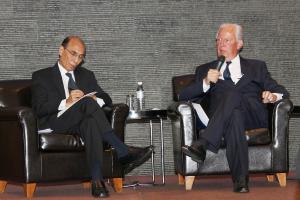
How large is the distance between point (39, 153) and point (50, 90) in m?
0.61

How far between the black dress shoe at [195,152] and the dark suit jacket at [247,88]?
0.33 metres

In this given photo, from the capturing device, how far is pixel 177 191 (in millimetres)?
5770

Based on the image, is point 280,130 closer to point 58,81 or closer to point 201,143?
point 201,143

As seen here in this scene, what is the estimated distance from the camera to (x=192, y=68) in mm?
7109

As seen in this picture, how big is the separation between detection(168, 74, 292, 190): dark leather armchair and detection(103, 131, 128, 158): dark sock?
1.67 feet

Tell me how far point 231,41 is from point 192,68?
101cm

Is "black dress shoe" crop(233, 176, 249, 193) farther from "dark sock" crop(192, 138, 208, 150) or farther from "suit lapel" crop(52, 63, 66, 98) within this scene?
"suit lapel" crop(52, 63, 66, 98)

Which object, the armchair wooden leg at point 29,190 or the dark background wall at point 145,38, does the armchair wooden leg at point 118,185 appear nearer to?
the armchair wooden leg at point 29,190

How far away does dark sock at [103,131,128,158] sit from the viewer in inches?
219

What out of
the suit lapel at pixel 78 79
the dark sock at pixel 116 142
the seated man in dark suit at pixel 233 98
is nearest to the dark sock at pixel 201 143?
the seated man in dark suit at pixel 233 98

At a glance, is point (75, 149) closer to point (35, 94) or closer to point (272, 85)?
point (35, 94)

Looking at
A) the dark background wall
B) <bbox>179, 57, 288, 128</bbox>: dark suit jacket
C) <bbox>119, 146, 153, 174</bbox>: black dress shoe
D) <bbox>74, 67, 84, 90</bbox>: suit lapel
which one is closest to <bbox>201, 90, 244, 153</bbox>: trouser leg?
<bbox>179, 57, 288, 128</bbox>: dark suit jacket

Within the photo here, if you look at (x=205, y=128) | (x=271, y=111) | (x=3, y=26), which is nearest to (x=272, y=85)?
(x=271, y=111)

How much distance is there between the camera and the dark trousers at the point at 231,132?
5574 millimetres
